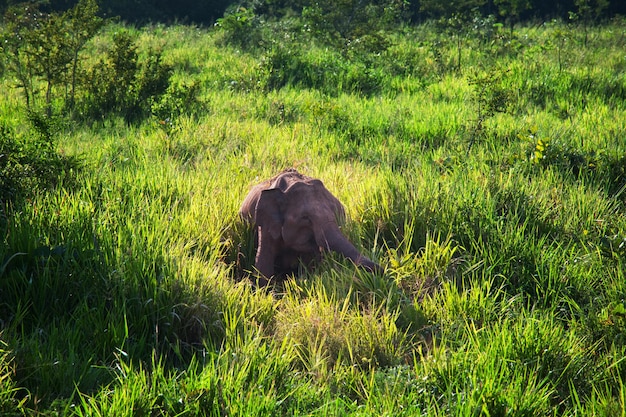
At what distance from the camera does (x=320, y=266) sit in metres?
3.79

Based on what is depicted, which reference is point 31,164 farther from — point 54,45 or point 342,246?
point 54,45

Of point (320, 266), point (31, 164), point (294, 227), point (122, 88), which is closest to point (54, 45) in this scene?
point (122, 88)

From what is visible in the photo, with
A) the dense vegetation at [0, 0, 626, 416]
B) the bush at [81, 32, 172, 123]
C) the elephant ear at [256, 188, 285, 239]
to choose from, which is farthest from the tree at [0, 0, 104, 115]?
the elephant ear at [256, 188, 285, 239]

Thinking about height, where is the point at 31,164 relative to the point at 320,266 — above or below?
above

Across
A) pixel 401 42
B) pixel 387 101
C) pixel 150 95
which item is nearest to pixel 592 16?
pixel 401 42

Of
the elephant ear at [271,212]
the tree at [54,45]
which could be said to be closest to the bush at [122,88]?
the tree at [54,45]

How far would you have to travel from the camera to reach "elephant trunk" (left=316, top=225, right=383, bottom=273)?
146 inches

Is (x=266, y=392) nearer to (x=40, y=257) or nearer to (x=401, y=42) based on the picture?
(x=40, y=257)

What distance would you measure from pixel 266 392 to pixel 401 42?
9.90 metres

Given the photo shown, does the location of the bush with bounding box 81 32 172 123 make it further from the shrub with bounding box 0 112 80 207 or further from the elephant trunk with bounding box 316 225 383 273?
the elephant trunk with bounding box 316 225 383 273

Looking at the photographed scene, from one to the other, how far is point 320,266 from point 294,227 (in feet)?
0.97

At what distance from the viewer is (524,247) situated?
3834mm

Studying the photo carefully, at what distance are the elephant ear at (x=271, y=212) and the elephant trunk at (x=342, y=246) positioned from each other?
284 millimetres

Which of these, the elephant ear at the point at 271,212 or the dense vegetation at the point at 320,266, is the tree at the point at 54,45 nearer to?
the dense vegetation at the point at 320,266
